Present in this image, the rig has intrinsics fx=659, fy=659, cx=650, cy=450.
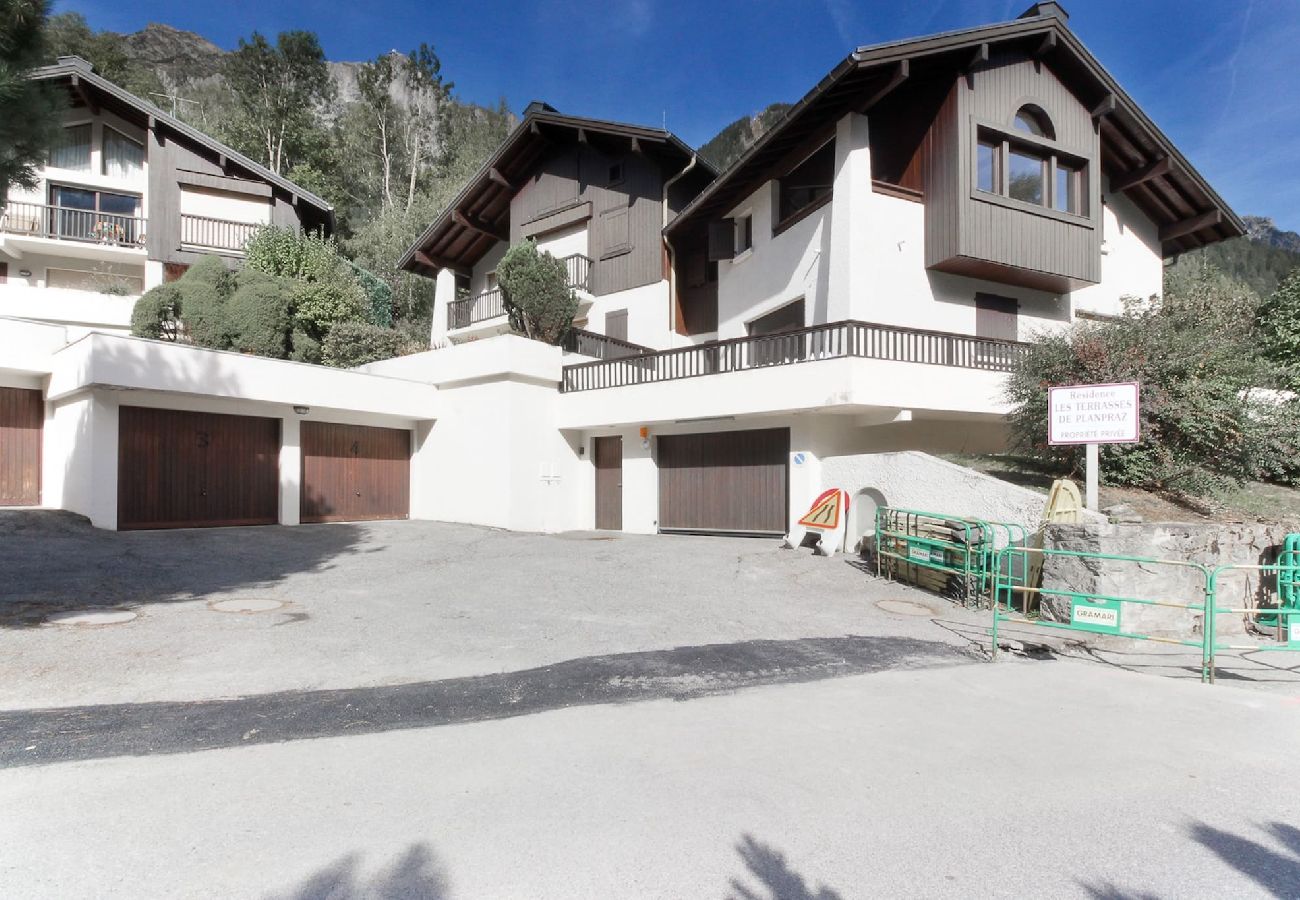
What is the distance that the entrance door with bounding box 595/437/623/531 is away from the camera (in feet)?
54.7

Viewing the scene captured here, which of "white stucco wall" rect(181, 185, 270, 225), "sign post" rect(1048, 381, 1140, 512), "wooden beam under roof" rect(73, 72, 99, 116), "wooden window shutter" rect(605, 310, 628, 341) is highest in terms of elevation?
"wooden beam under roof" rect(73, 72, 99, 116)

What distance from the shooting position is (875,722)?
448 cm

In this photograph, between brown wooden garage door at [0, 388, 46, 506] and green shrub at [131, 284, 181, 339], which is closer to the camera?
brown wooden garage door at [0, 388, 46, 506]

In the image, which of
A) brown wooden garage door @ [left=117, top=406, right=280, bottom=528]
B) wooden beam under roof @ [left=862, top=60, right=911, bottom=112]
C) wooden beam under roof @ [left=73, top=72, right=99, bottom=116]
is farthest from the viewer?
wooden beam under roof @ [left=73, top=72, right=99, bottom=116]

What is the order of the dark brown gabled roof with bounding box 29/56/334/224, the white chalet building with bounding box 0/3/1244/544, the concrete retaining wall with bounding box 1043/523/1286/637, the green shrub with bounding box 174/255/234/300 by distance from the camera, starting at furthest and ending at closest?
the dark brown gabled roof with bounding box 29/56/334/224
the green shrub with bounding box 174/255/234/300
the white chalet building with bounding box 0/3/1244/544
the concrete retaining wall with bounding box 1043/523/1286/637

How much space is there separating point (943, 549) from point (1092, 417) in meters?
2.41

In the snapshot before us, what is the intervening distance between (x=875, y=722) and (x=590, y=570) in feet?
21.1

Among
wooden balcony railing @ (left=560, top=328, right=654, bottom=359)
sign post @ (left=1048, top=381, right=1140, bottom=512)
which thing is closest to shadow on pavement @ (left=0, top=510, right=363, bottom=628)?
wooden balcony railing @ (left=560, top=328, right=654, bottom=359)

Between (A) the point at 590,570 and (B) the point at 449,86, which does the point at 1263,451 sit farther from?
(B) the point at 449,86

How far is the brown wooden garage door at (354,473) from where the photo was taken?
15.0m

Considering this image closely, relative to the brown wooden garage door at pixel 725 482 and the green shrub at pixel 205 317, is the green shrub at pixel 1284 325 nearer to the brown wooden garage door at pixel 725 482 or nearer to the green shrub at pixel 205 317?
the brown wooden garage door at pixel 725 482

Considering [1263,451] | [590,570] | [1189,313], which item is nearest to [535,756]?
[590,570]

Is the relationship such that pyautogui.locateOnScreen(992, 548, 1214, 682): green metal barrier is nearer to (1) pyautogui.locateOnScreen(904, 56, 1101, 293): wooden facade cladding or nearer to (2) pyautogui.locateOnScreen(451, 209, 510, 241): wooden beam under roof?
(1) pyautogui.locateOnScreen(904, 56, 1101, 293): wooden facade cladding

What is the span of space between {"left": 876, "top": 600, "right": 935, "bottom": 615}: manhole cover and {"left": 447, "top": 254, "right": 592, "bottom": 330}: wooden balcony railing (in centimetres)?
1408
